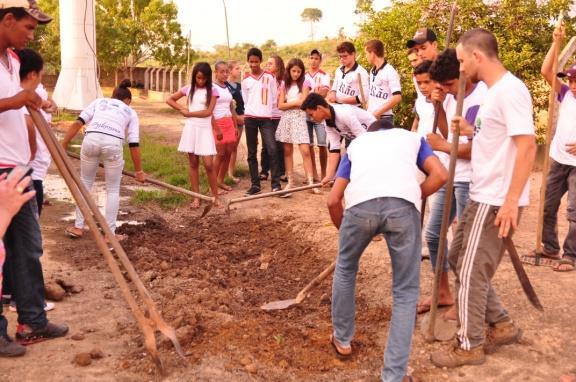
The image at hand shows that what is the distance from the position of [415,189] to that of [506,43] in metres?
7.60

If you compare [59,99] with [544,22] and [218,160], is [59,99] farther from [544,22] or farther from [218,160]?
[544,22]

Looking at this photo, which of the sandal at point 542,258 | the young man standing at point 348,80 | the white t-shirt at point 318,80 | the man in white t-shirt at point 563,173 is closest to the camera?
the man in white t-shirt at point 563,173

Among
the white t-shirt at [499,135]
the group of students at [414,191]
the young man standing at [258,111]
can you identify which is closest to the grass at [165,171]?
the young man standing at [258,111]

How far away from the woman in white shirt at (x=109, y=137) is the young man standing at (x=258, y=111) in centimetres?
239

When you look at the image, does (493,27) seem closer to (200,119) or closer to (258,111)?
(258,111)

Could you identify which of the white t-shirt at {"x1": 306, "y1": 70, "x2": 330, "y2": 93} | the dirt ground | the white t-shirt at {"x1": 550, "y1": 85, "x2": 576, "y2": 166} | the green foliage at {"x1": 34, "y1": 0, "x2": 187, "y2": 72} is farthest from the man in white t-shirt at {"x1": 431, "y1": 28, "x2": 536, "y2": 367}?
the green foliage at {"x1": 34, "y1": 0, "x2": 187, "y2": 72}

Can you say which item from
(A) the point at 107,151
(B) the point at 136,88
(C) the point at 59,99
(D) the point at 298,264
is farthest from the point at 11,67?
(B) the point at 136,88

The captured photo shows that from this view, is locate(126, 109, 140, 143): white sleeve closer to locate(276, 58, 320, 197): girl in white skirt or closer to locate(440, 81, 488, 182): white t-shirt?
locate(276, 58, 320, 197): girl in white skirt

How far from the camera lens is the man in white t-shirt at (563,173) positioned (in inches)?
211

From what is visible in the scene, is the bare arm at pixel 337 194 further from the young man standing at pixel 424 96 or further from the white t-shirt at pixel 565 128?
the white t-shirt at pixel 565 128

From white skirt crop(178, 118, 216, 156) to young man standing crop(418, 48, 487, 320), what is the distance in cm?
391

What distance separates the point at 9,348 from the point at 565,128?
471cm

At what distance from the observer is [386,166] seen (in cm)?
343

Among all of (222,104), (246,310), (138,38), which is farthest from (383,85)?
(138,38)
